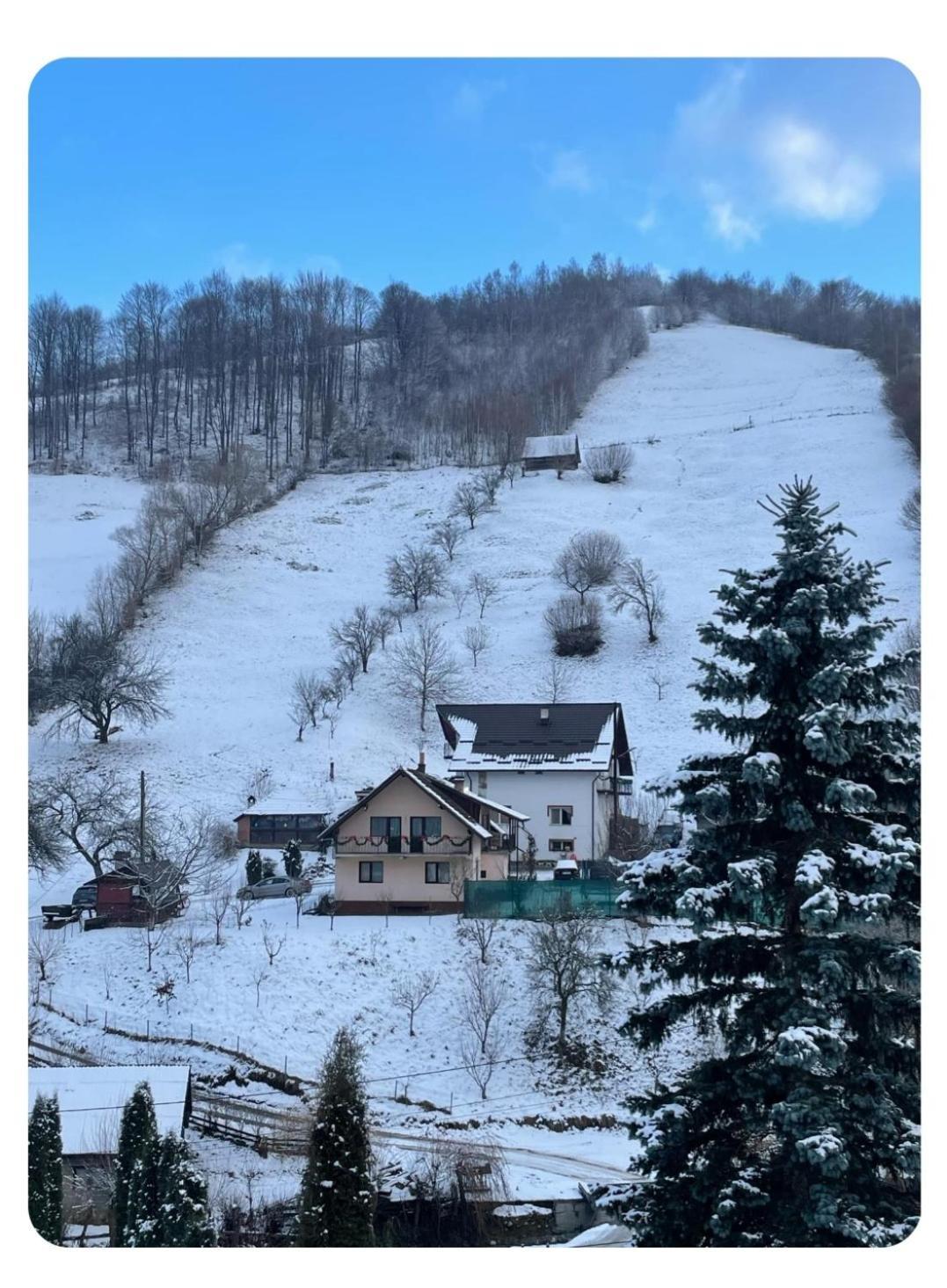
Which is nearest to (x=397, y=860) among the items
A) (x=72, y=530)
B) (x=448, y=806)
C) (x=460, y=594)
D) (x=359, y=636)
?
(x=448, y=806)

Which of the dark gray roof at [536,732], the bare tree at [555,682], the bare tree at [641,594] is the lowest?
the dark gray roof at [536,732]

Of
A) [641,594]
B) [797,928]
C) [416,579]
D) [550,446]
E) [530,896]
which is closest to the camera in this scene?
[797,928]

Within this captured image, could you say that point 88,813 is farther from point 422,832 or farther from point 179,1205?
point 179,1205

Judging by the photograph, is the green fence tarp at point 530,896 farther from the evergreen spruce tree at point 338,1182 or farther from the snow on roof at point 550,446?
the snow on roof at point 550,446

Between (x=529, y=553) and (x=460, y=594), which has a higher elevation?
(x=529, y=553)

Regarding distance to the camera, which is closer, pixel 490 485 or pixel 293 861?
pixel 293 861

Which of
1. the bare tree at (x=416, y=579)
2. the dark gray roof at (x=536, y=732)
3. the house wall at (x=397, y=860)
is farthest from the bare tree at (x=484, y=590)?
the house wall at (x=397, y=860)

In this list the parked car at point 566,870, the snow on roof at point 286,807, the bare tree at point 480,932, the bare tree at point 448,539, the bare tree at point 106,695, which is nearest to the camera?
the bare tree at point 480,932

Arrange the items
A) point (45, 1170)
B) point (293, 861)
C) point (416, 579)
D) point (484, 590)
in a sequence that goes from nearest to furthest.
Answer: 1. point (45, 1170)
2. point (293, 861)
3. point (484, 590)
4. point (416, 579)
